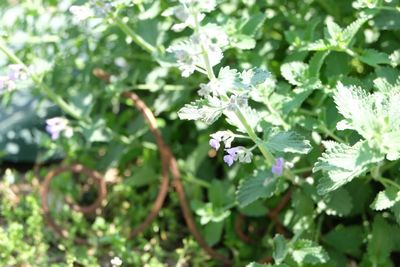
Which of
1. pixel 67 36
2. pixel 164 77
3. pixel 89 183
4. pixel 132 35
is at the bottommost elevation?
pixel 89 183

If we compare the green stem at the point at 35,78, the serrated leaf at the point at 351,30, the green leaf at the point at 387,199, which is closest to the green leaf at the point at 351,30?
the serrated leaf at the point at 351,30

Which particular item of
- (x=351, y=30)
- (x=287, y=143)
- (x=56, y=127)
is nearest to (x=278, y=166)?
(x=287, y=143)

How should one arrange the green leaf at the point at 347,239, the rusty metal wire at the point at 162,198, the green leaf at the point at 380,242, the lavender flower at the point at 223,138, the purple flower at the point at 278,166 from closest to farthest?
the lavender flower at the point at 223,138 → the purple flower at the point at 278,166 → the green leaf at the point at 380,242 → the green leaf at the point at 347,239 → the rusty metal wire at the point at 162,198

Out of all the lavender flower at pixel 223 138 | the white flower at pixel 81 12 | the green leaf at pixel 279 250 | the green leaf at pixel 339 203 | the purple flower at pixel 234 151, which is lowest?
the green leaf at pixel 339 203

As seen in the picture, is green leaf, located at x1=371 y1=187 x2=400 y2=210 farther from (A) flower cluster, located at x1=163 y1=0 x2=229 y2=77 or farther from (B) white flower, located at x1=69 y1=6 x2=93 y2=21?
(B) white flower, located at x1=69 y1=6 x2=93 y2=21

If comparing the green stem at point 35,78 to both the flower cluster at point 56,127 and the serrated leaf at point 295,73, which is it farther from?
the serrated leaf at point 295,73

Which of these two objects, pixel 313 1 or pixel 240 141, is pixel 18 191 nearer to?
pixel 240 141

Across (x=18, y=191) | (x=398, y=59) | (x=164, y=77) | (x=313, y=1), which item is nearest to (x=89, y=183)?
(x=18, y=191)
